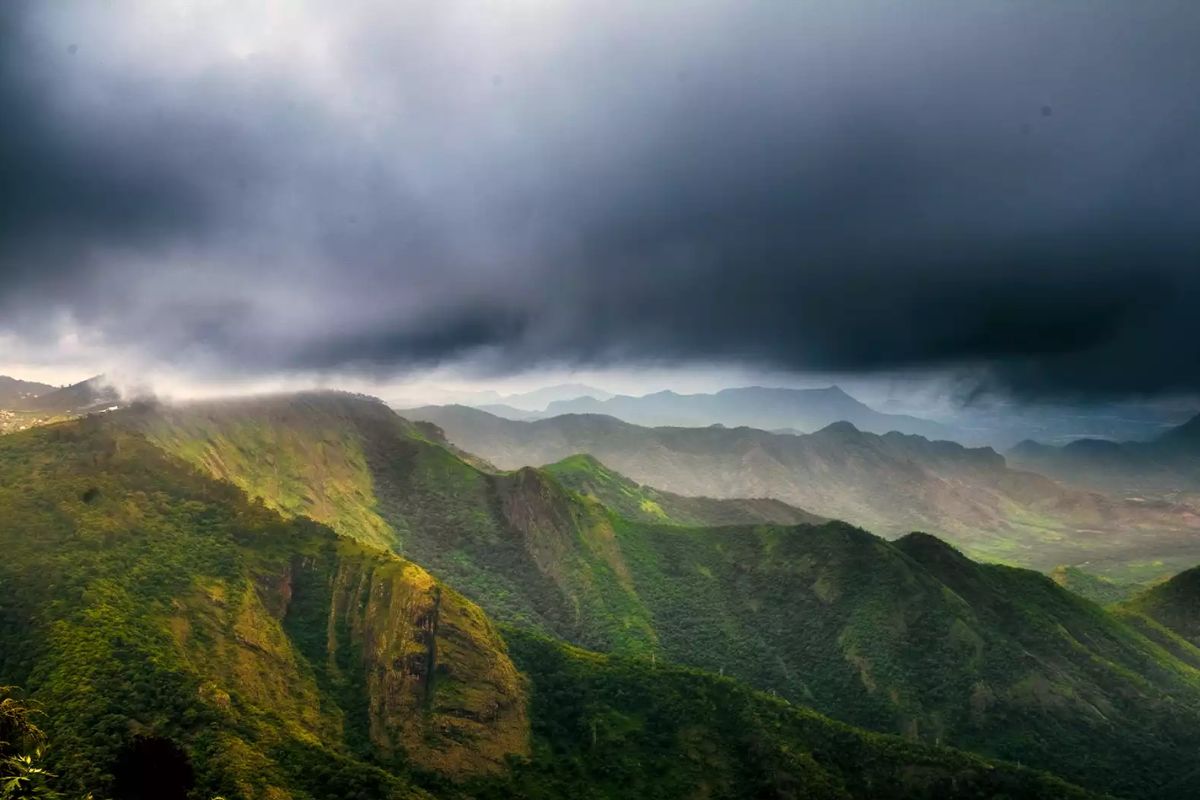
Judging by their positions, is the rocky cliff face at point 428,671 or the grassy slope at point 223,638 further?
the rocky cliff face at point 428,671

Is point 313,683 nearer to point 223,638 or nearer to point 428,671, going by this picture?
point 223,638

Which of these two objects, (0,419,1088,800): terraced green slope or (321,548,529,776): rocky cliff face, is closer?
(0,419,1088,800): terraced green slope

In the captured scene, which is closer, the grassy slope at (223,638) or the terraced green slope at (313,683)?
the grassy slope at (223,638)

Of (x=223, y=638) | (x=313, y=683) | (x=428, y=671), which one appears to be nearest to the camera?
(x=223, y=638)

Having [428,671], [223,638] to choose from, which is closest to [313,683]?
[223,638]

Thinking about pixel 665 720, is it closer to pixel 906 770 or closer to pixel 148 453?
pixel 906 770

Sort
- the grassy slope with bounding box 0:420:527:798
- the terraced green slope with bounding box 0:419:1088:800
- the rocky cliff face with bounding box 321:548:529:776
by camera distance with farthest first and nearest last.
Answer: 1. the rocky cliff face with bounding box 321:548:529:776
2. the terraced green slope with bounding box 0:419:1088:800
3. the grassy slope with bounding box 0:420:527:798

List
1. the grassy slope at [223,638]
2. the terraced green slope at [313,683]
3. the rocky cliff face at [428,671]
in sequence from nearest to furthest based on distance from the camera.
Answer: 1. the grassy slope at [223,638]
2. the terraced green slope at [313,683]
3. the rocky cliff face at [428,671]

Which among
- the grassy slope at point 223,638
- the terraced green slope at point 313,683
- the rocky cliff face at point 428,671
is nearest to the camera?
the grassy slope at point 223,638
